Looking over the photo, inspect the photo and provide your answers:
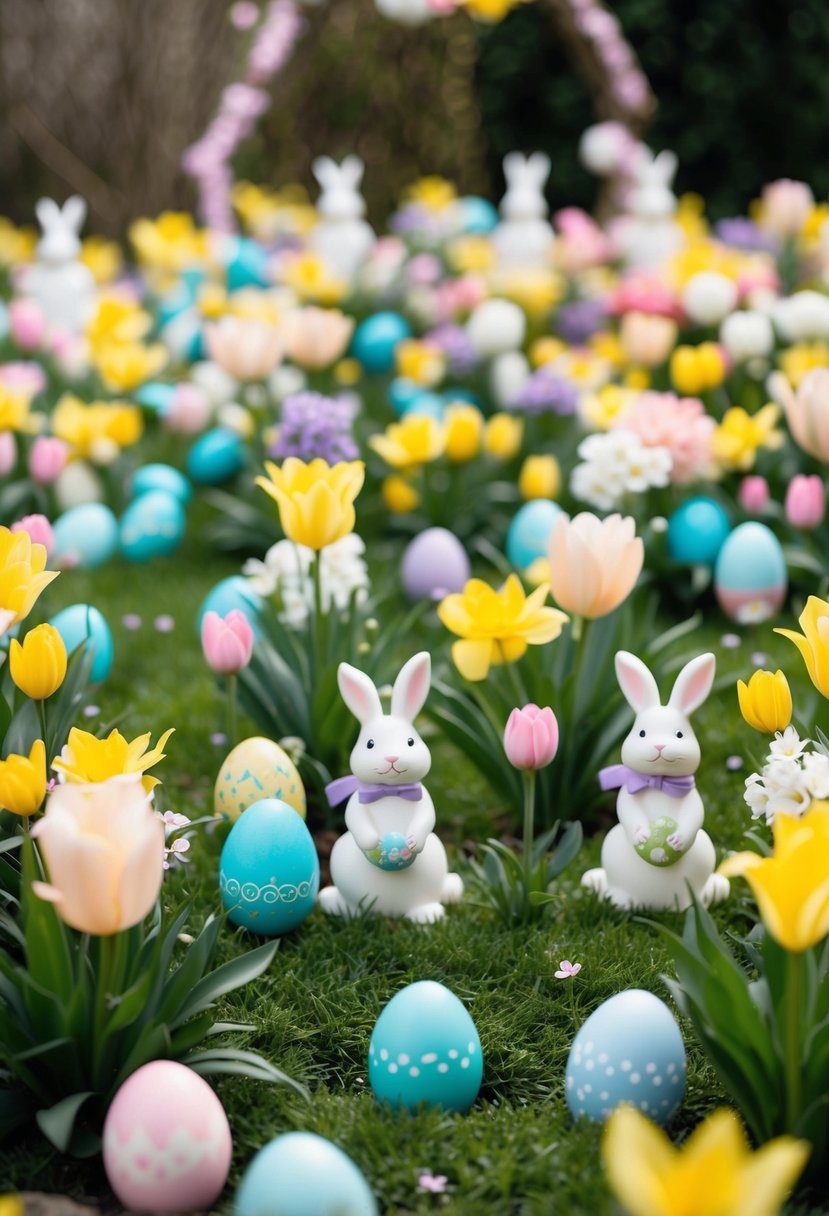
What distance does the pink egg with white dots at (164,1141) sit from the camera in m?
1.72

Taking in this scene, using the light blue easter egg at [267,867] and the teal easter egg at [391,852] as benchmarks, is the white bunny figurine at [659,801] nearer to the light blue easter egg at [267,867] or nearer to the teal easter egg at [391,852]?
the teal easter egg at [391,852]

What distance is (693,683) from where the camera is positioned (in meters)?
2.26

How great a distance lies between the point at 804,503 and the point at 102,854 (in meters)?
2.05

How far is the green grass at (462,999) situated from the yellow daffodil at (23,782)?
1.44ft

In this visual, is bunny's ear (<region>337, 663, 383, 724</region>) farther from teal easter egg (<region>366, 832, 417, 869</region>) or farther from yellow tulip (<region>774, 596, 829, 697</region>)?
yellow tulip (<region>774, 596, 829, 697</region>)

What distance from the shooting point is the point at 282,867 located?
7.54 feet

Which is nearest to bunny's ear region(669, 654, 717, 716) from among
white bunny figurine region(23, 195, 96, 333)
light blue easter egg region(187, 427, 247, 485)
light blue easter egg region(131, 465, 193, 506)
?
light blue easter egg region(131, 465, 193, 506)

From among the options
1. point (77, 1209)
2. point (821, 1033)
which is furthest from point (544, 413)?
point (77, 1209)

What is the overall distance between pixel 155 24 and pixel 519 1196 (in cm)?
629

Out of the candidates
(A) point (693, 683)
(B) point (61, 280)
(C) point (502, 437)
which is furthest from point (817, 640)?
(B) point (61, 280)

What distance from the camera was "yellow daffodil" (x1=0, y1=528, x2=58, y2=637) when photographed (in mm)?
2076

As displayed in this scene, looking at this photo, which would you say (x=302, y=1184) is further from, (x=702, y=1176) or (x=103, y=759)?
(x=103, y=759)

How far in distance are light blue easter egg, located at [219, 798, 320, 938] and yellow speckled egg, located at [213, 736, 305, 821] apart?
159mm

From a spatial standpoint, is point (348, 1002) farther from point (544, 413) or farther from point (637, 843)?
point (544, 413)
